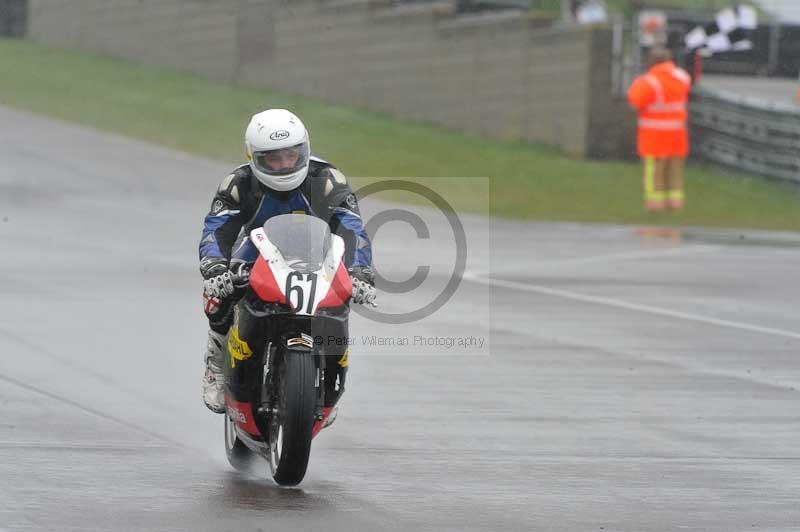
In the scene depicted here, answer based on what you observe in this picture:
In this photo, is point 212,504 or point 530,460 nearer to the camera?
point 212,504

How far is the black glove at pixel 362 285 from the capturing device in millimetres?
8156

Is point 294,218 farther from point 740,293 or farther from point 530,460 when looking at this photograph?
point 740,293

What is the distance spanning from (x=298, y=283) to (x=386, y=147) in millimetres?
19906

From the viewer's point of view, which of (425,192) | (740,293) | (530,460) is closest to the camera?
(530,460)

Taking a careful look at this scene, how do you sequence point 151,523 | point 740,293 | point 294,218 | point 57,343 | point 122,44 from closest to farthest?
point 151,523
point 294,218
point 57,343
point 740,293
point 122,44

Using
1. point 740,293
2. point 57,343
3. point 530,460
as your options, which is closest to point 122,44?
point 740,293

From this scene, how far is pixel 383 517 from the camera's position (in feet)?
24.8

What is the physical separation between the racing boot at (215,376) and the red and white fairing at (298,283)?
823 millimetres

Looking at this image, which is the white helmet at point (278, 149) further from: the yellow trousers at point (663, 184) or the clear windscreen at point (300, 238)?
the yellow trousers at point (663, 184)

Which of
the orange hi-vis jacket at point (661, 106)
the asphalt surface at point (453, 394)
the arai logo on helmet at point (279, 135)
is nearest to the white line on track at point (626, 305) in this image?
the asphalt surface at point (453, 394)

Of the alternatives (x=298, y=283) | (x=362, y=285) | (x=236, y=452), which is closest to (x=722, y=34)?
(x=236, y=452)

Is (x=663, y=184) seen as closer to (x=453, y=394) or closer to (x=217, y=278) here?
(x=453, y=394)

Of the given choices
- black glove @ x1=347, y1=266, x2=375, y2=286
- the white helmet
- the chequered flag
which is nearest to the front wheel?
black glove @ x1=347, y1=266, x2=375, y2=286

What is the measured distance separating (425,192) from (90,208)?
533 cm
